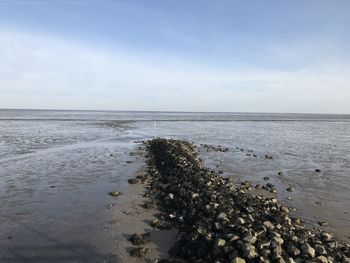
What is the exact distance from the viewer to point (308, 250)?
7871 millimetres

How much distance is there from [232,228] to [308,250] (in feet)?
6.27

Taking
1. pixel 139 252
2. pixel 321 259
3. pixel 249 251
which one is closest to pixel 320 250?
pixel 321 259

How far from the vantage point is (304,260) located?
7.56 metres

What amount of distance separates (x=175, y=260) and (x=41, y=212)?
5.23 meters

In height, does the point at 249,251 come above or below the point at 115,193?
above

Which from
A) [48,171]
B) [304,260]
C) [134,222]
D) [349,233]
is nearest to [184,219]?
[134,222]

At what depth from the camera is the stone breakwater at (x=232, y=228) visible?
7.84 meters

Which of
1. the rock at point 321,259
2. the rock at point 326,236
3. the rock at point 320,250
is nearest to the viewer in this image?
the rock at point 321,259

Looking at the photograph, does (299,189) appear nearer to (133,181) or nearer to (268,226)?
(268,226)

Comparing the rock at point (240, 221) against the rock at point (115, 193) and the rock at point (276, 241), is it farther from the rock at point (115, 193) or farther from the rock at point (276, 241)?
the rock at point (115, 193)

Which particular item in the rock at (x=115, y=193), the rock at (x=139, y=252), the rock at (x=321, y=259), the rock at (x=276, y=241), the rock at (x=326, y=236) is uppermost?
the rock at (x=276, y=241)

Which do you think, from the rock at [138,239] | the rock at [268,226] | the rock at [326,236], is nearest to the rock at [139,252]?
the rock at [138,239]

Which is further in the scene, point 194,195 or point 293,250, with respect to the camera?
point 194,195

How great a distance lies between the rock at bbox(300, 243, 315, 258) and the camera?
7790 mm
